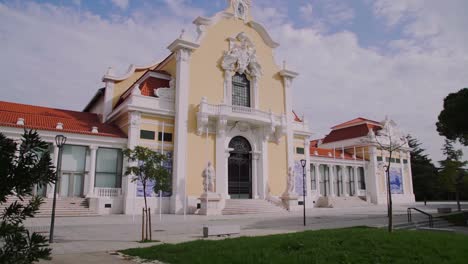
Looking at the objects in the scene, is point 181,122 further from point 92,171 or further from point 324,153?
point 324,153

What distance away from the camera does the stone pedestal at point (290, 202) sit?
28.8 meters

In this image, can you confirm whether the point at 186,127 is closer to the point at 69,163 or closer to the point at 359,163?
the point at 69,163

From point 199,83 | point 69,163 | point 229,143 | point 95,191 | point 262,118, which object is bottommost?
point 95,191

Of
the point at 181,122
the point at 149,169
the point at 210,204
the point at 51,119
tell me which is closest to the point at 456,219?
the point at 210,204

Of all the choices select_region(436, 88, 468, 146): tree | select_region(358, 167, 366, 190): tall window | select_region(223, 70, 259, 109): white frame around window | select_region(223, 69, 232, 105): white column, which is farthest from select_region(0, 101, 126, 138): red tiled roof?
select_region(358, 167, 366, 190): tall window

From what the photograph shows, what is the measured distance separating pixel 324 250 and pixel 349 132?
40.7m

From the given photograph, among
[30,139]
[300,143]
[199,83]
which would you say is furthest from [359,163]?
[30,139]

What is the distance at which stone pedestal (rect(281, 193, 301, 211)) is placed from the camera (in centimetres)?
2884

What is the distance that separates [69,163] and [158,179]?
15.3 m

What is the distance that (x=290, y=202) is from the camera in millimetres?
28906

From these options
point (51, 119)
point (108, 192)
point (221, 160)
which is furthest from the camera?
point (221, 160)

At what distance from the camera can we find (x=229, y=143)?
29.9 m

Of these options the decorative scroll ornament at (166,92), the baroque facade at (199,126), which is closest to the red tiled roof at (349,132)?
the baroque facade at (199,126)

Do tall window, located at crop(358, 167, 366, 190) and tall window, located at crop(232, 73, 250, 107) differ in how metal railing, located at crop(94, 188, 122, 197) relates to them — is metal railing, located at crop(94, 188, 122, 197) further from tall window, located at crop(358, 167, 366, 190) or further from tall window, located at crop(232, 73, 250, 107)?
tall window, located at crop(358, 167, 366, 190)
